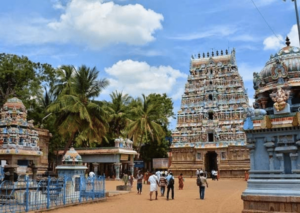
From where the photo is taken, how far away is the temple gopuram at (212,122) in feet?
133

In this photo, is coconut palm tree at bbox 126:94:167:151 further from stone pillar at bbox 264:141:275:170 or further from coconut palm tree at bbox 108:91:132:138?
stone pillar at bbox 264:141:275:170

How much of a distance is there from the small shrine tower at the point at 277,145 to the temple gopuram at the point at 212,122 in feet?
99.1

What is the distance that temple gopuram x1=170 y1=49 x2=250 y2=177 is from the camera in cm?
4047

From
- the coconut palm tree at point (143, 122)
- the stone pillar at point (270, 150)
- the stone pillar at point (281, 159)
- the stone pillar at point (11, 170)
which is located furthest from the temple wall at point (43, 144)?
the stone pillar at point (281, 159)

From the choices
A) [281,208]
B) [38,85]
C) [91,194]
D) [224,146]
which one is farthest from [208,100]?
[281,208]

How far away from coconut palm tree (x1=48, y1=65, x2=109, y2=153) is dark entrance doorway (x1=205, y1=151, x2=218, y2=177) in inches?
760

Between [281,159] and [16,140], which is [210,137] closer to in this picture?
[16,140]

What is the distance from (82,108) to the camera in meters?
26.2

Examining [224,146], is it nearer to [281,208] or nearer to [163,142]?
[163,142]

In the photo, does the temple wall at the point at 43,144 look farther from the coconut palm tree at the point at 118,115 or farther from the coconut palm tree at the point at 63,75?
the coconut palm tree at the point at 118,115

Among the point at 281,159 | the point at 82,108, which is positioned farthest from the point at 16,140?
the point at 82,108

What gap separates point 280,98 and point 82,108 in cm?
1900

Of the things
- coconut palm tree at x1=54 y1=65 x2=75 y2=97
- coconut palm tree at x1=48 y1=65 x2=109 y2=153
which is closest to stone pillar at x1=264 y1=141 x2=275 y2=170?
coconut palm tree at x1=48 y1=65 x2=109 y2=153

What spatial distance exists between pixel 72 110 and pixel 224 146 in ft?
72.1
